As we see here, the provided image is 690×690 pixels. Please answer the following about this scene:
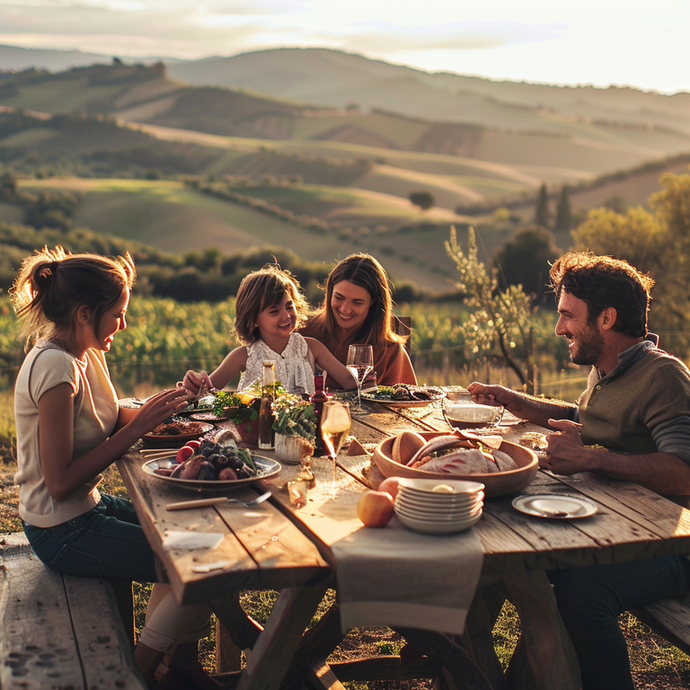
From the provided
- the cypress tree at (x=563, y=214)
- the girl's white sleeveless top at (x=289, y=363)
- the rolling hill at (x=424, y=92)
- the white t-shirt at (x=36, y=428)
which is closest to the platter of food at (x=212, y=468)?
the white t-shirt at (x=36, y=428)

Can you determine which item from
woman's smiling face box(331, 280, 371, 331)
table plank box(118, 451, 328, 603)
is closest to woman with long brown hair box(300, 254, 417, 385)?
woman's smiling face box(331, 280, 371, 331)

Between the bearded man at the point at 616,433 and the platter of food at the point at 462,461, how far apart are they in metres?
0.29

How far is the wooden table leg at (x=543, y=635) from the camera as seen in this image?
2098mm

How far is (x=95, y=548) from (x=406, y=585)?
139 cm

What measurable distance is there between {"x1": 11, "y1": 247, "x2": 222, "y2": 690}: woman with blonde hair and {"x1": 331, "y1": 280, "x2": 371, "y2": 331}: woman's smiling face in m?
2.00

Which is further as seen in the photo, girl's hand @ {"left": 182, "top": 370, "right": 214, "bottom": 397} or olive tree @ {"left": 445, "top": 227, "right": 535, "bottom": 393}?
olive tree @ {"left": 445, "top": 227, "right": 535, "bottom": 393}

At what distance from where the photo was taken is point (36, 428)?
8.25 ft

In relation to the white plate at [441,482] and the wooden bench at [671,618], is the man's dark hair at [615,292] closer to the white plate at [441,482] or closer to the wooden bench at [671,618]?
the wooden bench at [671,618]

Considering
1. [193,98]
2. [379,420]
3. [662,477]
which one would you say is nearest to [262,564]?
[662,477]

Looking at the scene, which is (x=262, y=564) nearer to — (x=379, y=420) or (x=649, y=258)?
(x=379, y=420)

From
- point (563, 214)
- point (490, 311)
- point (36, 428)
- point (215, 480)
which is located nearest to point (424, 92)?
point (563, 214)

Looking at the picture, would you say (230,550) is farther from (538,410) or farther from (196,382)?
(538,410)

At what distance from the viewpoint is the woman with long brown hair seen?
179 inches

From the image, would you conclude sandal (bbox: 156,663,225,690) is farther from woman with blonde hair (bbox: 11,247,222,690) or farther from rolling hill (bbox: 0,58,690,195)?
rolling hill (bbox: 0,58,690,195)
